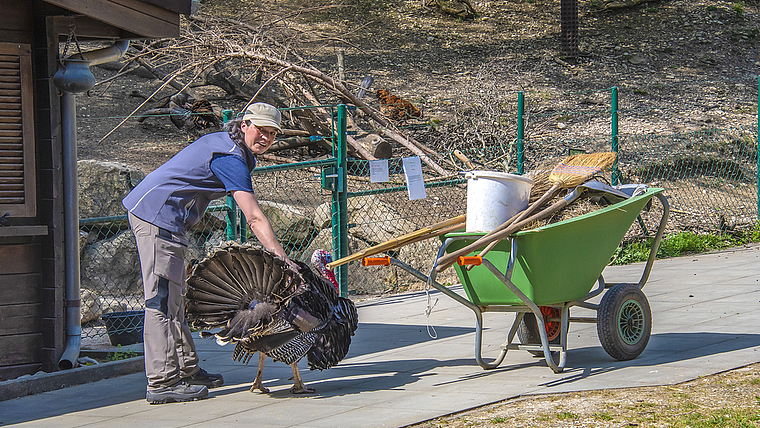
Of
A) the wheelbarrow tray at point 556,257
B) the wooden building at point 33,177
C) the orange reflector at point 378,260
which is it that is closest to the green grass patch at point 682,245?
the wheelbarrow tray at point 556,257

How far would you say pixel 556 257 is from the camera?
5059mm

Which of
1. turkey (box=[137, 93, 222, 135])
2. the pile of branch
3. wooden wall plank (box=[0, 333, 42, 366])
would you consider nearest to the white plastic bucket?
wooden wall plank (box=[0, 333, 42, 366])

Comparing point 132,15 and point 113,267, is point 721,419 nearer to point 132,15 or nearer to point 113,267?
point 132,15

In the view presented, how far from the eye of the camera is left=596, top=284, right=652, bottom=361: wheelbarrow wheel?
5.18 metres

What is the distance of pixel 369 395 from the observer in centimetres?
476

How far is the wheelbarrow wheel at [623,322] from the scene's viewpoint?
17.0 ft

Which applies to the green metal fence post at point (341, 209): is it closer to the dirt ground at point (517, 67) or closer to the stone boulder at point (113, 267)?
the stone boulder at point (113, 267)

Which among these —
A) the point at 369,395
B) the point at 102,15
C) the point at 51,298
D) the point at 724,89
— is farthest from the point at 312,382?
the point at 724,89

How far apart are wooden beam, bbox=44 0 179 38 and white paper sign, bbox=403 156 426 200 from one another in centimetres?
305

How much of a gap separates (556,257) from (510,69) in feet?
50.4

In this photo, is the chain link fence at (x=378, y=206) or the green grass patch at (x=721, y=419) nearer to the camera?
the green grass patch at (x=721, y=419)

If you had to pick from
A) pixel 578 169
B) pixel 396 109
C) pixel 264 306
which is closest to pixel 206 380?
pixel 264 306

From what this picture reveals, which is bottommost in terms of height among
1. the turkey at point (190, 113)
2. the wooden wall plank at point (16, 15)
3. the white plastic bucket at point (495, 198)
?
the white plastic bucket at point (495, 198)

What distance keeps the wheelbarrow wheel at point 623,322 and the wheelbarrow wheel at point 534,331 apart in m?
0.38
